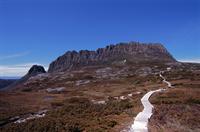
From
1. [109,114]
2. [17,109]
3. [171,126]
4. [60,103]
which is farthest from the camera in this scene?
[60,103]

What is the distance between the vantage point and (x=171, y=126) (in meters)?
32.0

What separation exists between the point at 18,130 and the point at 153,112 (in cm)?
1774

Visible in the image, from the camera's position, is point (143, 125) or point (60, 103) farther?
point (60, 103)

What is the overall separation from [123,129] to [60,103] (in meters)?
45.4

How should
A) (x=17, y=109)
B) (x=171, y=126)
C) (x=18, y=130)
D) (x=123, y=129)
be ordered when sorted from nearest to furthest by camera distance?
(x=123, y=129), (x=171, y=126), (x=18, y=130), (x=17, y=109)

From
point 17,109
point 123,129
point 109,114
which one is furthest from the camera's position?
point 17,109

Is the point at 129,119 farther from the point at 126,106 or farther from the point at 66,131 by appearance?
the point at 126,106

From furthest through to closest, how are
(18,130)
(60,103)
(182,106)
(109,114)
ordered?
(60,103) < (182,106) < (109,114) < (18,130)

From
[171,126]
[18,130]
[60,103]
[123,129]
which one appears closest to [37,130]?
[18,130]

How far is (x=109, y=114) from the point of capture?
132 ft

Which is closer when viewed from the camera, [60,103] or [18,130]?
[18,130]

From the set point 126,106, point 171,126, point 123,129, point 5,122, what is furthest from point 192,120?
point 5,122

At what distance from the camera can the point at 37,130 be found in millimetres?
33500

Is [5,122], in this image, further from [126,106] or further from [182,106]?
[182,106]
